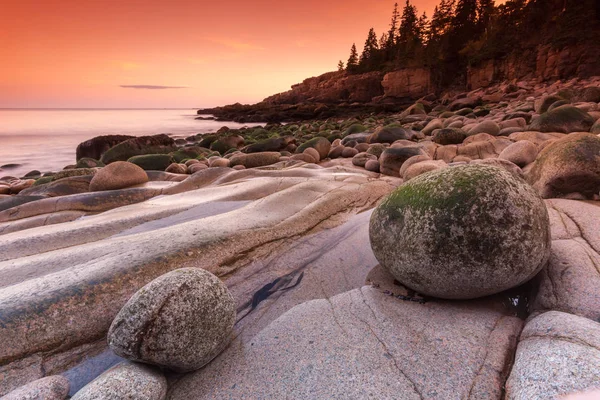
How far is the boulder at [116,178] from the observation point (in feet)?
16.3

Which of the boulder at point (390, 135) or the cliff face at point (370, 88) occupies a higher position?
the cliff face at point (370, 88)

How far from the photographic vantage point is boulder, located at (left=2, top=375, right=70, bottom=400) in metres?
1.28

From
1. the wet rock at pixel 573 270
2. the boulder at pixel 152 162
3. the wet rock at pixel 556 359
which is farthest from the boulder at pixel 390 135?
the wet rock at pixel 556 359

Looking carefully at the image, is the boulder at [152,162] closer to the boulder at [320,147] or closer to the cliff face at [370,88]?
the boulder at [320,147]

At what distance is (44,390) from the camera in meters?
1.36

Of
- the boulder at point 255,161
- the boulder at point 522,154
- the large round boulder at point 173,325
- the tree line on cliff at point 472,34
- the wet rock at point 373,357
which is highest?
the tree line on cliff at point 472,34

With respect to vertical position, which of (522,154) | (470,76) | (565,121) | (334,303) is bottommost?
(334,303)

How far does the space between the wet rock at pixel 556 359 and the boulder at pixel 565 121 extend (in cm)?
753

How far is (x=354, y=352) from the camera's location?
1511mm

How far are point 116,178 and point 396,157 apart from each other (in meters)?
4.76

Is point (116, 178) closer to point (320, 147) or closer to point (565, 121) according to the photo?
point (320, 147)

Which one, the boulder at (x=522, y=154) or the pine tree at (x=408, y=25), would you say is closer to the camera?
the boulder at (x=522, y=154)

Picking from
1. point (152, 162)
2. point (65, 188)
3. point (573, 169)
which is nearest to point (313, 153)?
point (152, 162)

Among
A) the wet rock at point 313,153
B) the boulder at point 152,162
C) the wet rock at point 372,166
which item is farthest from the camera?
the boulder at point 152,162
